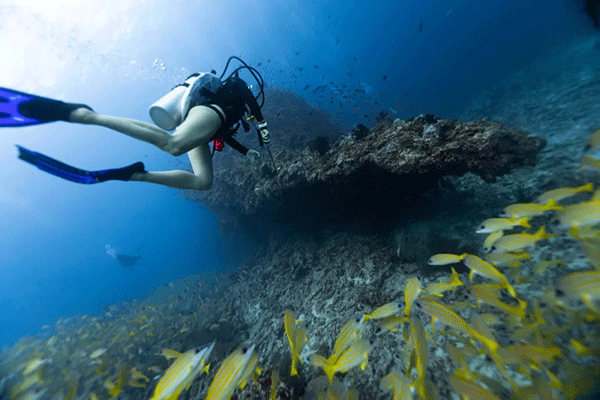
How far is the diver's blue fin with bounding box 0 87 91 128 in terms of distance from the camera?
2.85 m

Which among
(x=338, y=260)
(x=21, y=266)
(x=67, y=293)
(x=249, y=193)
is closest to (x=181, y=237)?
(x=67, y=293)

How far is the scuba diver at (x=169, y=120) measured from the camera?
2.91 m

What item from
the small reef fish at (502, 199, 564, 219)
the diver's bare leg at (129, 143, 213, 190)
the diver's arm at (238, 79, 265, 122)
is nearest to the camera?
the small reef fish at (502, 199, 564, 219)

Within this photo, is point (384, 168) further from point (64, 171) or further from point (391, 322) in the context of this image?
point (64, 171)

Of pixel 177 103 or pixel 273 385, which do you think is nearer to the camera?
pixel 273 385

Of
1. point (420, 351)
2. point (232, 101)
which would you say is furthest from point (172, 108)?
point (420, 351)

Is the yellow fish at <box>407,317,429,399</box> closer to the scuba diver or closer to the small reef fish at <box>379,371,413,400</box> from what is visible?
the small reef fish at <box>379,371,413,400</box>

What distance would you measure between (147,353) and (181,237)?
7104cm

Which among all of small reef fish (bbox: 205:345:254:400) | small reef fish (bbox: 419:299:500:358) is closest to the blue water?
small reef fish (bbox: 205:345:254:400)

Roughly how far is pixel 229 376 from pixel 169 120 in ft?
12.2

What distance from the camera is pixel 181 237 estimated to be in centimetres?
7094

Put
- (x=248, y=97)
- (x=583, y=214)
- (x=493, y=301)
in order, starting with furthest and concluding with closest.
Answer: (x=248, y=97), (x=493, y=301), (x=583, y=214)

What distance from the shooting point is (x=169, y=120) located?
391 centimetres

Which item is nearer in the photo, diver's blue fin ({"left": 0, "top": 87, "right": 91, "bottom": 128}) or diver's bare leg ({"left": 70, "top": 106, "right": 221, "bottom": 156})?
diver's blue fin ({"left": 0, "top": 87, "right": 91, "bottom": 128})
